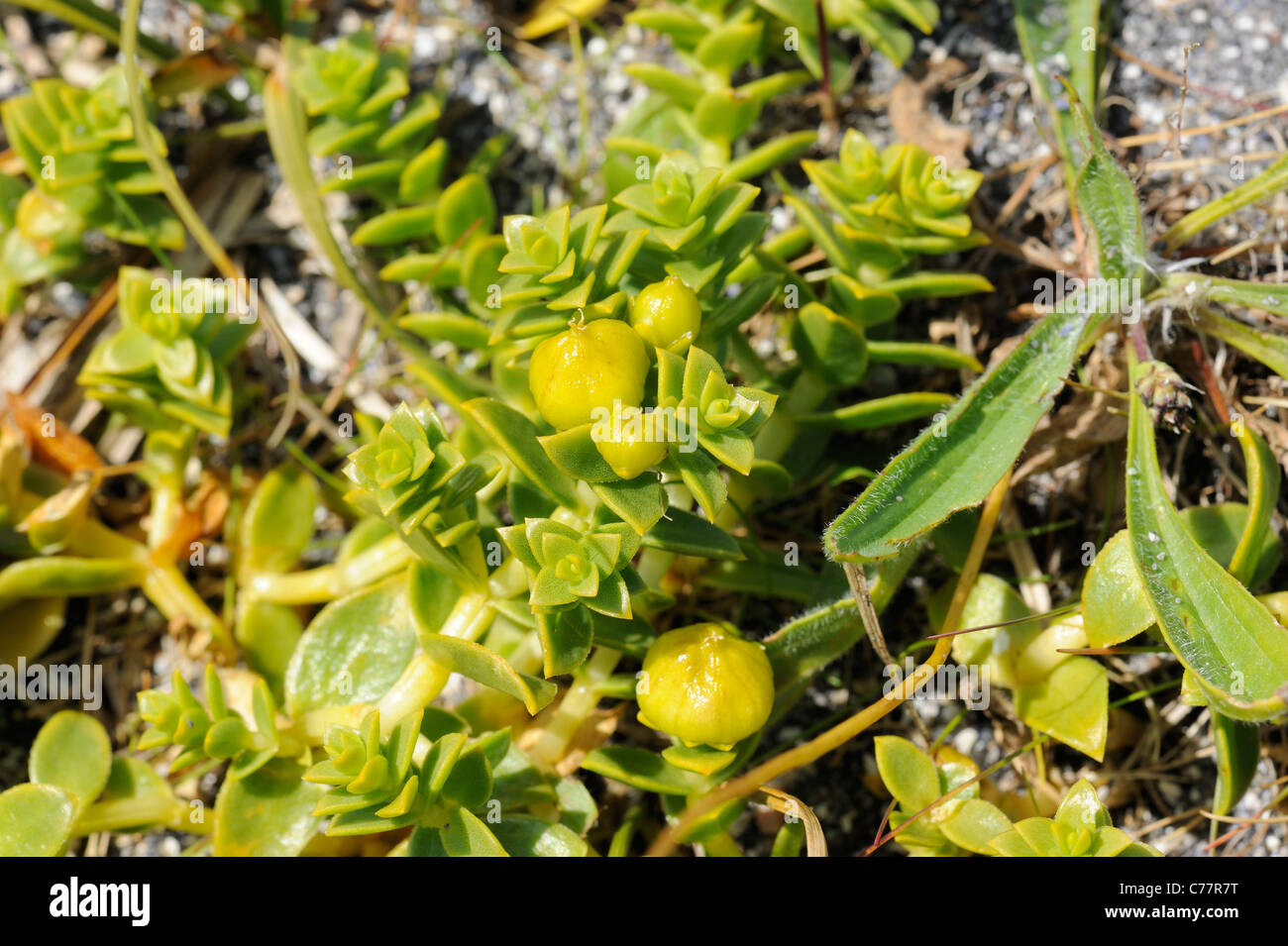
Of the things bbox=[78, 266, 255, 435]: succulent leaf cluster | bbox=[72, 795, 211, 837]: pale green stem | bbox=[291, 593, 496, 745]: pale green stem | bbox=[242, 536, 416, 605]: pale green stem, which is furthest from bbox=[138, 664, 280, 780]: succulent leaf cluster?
bbox=[78, 266, 255, 435]: succulent leaf cluster

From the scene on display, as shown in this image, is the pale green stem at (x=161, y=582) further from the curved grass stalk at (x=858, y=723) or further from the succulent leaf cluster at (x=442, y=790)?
the curved grass stalk at (x=858, y=723)

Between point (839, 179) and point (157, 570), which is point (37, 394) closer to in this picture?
point (157, 570)

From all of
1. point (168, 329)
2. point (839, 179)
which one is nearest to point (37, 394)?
point (168, 329)

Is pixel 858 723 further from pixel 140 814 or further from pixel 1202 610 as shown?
pixel 140 814

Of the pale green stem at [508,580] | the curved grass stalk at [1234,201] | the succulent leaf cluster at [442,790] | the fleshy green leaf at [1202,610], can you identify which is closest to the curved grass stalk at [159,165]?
the pale green stem at [508,580]

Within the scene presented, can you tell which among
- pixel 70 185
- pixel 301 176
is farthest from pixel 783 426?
pixel 70 185

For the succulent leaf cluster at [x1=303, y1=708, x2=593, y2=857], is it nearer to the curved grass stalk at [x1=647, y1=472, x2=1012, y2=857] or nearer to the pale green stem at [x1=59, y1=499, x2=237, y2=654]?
the curved grass stalk at [x1=647, y1=472, x2=1012, y2=857]
